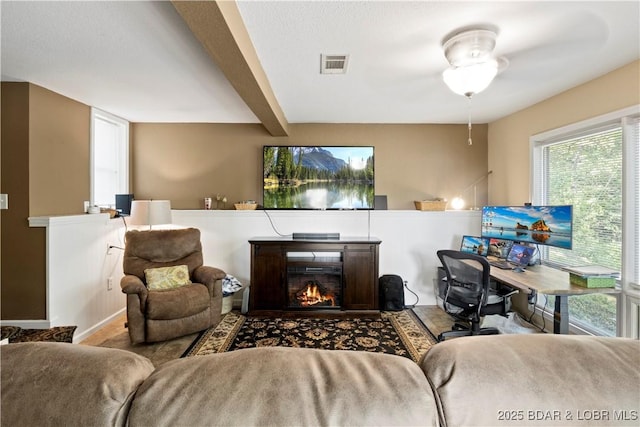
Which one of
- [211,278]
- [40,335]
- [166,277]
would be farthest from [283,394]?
[166,277]

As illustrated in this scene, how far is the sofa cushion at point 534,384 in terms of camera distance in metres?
0.59

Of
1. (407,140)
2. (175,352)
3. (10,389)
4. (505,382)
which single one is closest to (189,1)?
(10,389)

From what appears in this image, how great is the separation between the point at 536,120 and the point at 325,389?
3.72 meters

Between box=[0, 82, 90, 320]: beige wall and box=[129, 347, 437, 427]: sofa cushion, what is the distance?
3.00 m

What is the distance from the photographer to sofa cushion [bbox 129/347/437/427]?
0.56 meters

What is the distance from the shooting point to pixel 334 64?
225 centimetres

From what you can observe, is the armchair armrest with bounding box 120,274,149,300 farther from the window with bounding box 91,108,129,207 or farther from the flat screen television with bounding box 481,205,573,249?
the flat screen television with bounding box 481,205,573,249

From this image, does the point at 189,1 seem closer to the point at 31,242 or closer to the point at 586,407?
the point at 586,407

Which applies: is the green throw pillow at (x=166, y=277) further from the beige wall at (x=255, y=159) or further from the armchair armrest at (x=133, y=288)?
the beige wall at (x=255, y=159)

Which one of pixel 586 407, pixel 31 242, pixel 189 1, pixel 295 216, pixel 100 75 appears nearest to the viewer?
pixel 586 407

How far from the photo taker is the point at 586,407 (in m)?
0.59

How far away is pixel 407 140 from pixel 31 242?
4227mm

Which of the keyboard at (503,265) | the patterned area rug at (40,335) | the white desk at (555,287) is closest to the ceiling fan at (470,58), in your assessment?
the white desk at (555,287)

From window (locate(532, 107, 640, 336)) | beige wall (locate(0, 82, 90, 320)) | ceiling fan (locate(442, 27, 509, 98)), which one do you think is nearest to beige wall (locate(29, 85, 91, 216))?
beige wall (locate(0, 82, 90, 320))
